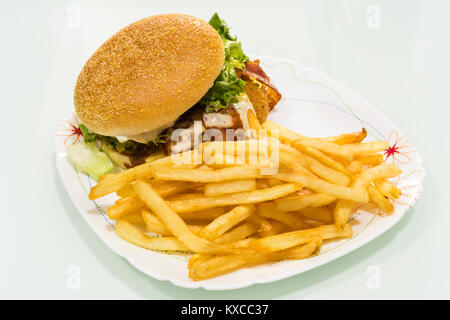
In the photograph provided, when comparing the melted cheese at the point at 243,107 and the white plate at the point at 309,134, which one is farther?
the melted cheese at the point at 243,107

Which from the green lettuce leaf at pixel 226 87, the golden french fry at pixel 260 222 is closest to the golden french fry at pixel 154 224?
the golden french fry at pixel 260 222

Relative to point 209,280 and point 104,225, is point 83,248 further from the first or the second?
point 209,280

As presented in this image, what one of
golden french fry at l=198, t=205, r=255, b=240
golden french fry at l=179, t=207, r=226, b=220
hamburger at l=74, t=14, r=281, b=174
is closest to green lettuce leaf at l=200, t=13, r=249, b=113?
hamburger at l=74, t=14, r=281, b=174

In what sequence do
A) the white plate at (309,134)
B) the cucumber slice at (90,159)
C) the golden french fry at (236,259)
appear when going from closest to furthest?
the golden french fry at (236,259)
the white plate at (309,134)
the cucumber slice at (90,159)

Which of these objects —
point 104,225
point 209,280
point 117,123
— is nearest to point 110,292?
point 104,225

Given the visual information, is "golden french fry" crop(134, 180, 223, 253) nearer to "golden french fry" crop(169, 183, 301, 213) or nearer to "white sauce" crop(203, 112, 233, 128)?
"golden french fry" crop(169, 183, 301, 213)

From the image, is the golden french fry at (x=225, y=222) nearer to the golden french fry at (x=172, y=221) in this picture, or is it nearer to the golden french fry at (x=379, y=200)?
the golden french fry at (x=172, y=221)

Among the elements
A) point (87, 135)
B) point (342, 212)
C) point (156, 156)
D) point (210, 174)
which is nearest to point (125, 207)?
point (210, 174)
